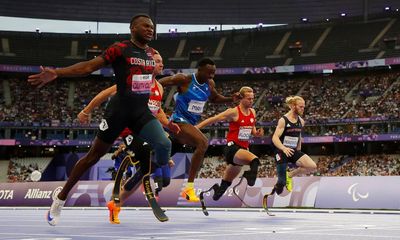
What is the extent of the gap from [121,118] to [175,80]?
425 centimetres

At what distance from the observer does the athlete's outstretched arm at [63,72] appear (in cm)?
575

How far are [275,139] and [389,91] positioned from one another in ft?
130

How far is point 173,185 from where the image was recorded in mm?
20906

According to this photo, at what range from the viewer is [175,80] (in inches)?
439

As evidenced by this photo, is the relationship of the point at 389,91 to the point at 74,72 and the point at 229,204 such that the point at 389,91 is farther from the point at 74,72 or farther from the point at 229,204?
the point at 74,72

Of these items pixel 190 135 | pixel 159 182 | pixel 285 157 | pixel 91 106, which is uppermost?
pixel 91 106

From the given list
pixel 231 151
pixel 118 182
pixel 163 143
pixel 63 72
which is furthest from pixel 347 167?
pixel 63 72

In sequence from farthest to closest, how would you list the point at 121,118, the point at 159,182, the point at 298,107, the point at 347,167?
the point at 347,167 < the point at 298,107 < the point at 159,182 < the point at 121,118

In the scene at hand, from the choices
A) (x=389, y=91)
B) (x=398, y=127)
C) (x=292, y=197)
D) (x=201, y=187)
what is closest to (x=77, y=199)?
(x=201, y=187)

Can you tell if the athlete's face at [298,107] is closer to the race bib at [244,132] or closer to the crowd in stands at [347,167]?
the race bib at [244,132]

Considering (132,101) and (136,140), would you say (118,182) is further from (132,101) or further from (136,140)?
(132,101)

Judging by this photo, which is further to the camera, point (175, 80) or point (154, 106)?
point (175, 80)

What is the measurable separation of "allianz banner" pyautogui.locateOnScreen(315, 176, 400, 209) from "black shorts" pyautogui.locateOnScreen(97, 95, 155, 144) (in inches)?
422

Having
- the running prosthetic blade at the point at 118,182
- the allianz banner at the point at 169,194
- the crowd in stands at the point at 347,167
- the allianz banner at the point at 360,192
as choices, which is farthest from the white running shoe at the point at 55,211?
the crowd in stands at the point at 347,167
